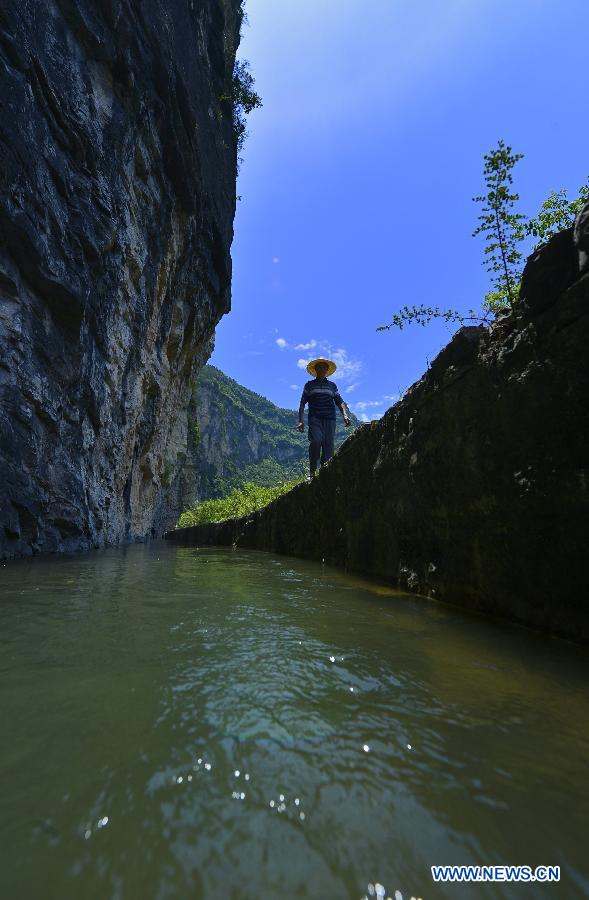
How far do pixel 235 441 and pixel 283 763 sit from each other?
298ft

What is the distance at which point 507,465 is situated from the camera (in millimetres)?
2463

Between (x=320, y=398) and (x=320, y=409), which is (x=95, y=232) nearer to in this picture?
(x=320, y=398)

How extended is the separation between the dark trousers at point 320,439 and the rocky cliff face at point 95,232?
15.5 ft

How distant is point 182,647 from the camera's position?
1763 millimetres

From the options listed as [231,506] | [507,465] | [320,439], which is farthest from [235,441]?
[507,465]

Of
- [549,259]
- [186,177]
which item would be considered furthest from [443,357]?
[186,177]

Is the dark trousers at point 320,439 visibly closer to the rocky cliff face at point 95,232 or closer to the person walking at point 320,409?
the person walking at point 320,409

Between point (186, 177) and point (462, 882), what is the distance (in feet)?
53.9

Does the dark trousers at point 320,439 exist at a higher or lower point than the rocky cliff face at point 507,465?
higher

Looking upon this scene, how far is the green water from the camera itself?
0.68 metres

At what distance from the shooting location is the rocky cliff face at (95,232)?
259 inches

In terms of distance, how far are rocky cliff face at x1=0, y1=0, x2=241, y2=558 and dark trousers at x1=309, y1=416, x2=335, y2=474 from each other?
472 cm

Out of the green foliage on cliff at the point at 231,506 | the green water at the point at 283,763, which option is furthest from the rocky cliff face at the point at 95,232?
the green water at the point at 283,763

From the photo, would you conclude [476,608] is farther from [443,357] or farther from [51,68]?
[51,68]
